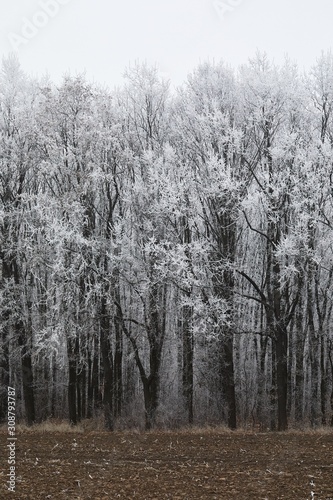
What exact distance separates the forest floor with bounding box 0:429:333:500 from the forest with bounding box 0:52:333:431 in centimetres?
354

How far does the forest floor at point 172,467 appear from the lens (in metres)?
8.39

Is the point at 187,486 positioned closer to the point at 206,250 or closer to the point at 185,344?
the point at 206,250

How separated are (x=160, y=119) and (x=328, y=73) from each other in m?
6.24

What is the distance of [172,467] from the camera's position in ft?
34.6

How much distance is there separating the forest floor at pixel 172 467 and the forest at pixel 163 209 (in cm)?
354

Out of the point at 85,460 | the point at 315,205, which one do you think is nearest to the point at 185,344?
the point at 315,205

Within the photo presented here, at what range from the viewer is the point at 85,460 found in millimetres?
11297

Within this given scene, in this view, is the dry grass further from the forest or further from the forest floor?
the forest floor

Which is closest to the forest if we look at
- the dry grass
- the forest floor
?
the dry grass

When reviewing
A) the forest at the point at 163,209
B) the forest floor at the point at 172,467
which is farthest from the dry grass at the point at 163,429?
the forest floor at the point at 172,467

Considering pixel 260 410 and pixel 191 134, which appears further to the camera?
pixel 260 410

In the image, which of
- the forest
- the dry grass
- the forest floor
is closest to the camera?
the forest floor

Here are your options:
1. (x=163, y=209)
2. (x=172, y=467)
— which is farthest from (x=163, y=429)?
(x=172, y=467)

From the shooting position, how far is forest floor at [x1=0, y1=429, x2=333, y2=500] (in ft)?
27.5
